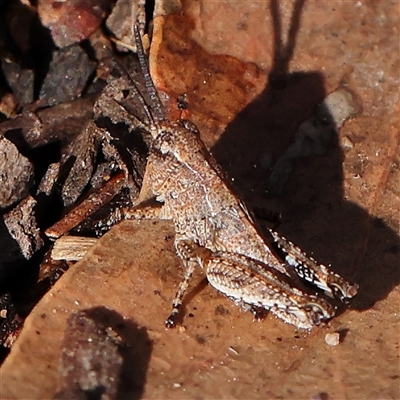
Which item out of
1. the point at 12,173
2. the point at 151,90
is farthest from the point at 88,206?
the point at 151,90

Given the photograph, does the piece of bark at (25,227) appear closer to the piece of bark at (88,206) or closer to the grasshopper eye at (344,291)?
the piece of bark at (88,206)

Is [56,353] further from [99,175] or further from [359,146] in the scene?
[359,146]

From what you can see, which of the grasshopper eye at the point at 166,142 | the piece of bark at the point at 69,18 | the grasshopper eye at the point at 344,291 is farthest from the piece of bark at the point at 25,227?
the grasshopper eye at the point at 344,291

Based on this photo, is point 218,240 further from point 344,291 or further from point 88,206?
point 88,206

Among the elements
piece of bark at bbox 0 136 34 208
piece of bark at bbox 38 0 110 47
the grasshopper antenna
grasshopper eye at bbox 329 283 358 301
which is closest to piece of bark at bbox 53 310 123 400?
grasshopper eye at bbox 329 283 358 301

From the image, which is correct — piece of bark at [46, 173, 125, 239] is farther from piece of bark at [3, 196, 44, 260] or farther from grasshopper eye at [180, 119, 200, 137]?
grasshopper eye at [180, 119, 200, 137]
